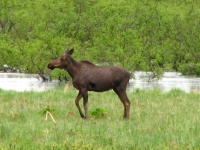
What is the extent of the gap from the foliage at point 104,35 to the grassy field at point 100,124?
28.0 meters

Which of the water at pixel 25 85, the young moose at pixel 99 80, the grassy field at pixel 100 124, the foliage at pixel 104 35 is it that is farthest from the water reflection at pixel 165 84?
the young moose at pixel 99 80

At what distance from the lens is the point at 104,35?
52094mm

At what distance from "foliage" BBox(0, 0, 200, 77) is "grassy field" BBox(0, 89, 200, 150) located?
28.0 meters

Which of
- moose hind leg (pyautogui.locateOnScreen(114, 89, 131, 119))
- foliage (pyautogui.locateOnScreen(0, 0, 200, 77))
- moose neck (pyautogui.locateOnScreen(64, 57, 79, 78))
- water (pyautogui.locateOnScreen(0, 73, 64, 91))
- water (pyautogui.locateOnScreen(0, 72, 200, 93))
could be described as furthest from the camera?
foliage (pyautogui.locateOnScreen(0, 0, 200, 77))

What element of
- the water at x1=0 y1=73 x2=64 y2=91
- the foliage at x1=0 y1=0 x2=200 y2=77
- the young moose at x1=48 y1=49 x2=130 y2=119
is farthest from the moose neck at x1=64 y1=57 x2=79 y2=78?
the foliage at x1=0 y1=0 x2=200 y2=77

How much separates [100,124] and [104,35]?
4098 centimetres

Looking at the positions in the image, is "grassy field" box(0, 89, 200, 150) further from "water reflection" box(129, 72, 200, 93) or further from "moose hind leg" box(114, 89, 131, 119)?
"water reflection" box(129, 72, 200, 93)

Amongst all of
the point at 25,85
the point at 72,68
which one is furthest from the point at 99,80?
Answer: the point at 25,85

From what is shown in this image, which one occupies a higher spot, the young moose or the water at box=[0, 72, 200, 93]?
the young moose

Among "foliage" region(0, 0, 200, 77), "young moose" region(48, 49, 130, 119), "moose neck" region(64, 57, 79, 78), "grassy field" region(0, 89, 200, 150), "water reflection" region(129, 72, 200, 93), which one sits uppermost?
"moose neck" region(64, 57, 79, 78)

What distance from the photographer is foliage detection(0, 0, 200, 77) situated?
48000 mm

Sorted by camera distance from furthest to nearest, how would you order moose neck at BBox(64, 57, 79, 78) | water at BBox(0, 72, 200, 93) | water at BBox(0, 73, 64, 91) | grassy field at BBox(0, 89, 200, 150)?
water at BBox(0, 72, 200, 93) < water at BBox(0, 73, 64, 91) < moose neck at BBox(64, 57, 79, 78) < grassy field at BBox(0, 89, 200, 150)

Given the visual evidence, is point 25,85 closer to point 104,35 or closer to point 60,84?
point 60,84

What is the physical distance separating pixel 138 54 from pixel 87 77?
3454 centimetres
